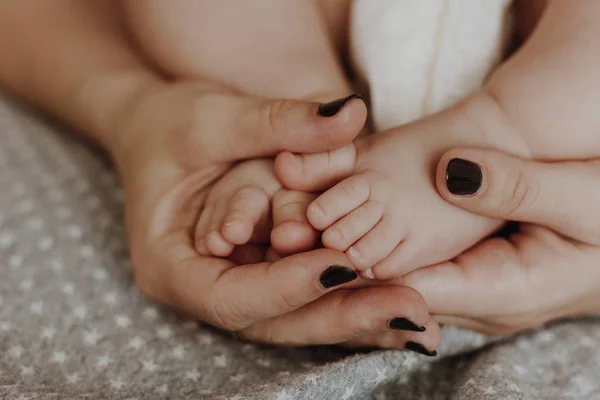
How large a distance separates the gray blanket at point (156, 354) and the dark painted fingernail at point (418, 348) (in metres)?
0.01

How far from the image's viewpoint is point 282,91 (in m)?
0.71

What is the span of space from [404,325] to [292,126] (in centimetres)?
20

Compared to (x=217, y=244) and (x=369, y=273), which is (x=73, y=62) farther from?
(x=369, y=273)

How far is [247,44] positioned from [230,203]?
0.21 metres

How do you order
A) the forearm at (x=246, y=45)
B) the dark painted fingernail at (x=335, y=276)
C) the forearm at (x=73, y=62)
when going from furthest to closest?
the forearm at (x=73, y=62) → the forearm at (x=246, y=45) → the dark painted fingernail at (x=335, y=276)

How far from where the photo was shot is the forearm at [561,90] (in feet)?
1.90

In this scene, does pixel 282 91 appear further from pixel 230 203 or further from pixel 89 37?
pixel 89 37

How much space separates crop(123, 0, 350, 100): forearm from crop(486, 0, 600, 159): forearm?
19 cm

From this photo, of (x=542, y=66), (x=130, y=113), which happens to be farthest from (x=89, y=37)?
(x=542, y=66)

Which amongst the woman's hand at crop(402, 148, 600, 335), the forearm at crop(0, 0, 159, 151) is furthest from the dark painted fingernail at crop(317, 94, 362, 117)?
the forearm at crop(0, 0, 159, 151)

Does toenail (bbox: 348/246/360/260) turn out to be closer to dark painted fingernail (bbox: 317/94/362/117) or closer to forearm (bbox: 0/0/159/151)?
dark painted fingernail (bbox: 317/94/362/117)

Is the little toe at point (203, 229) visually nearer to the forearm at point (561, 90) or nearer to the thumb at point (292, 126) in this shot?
the thumb at point (292, 126)

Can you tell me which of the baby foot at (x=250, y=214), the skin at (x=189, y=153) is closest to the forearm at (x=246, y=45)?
the skin at (x=189, y=153)

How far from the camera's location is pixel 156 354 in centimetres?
61
